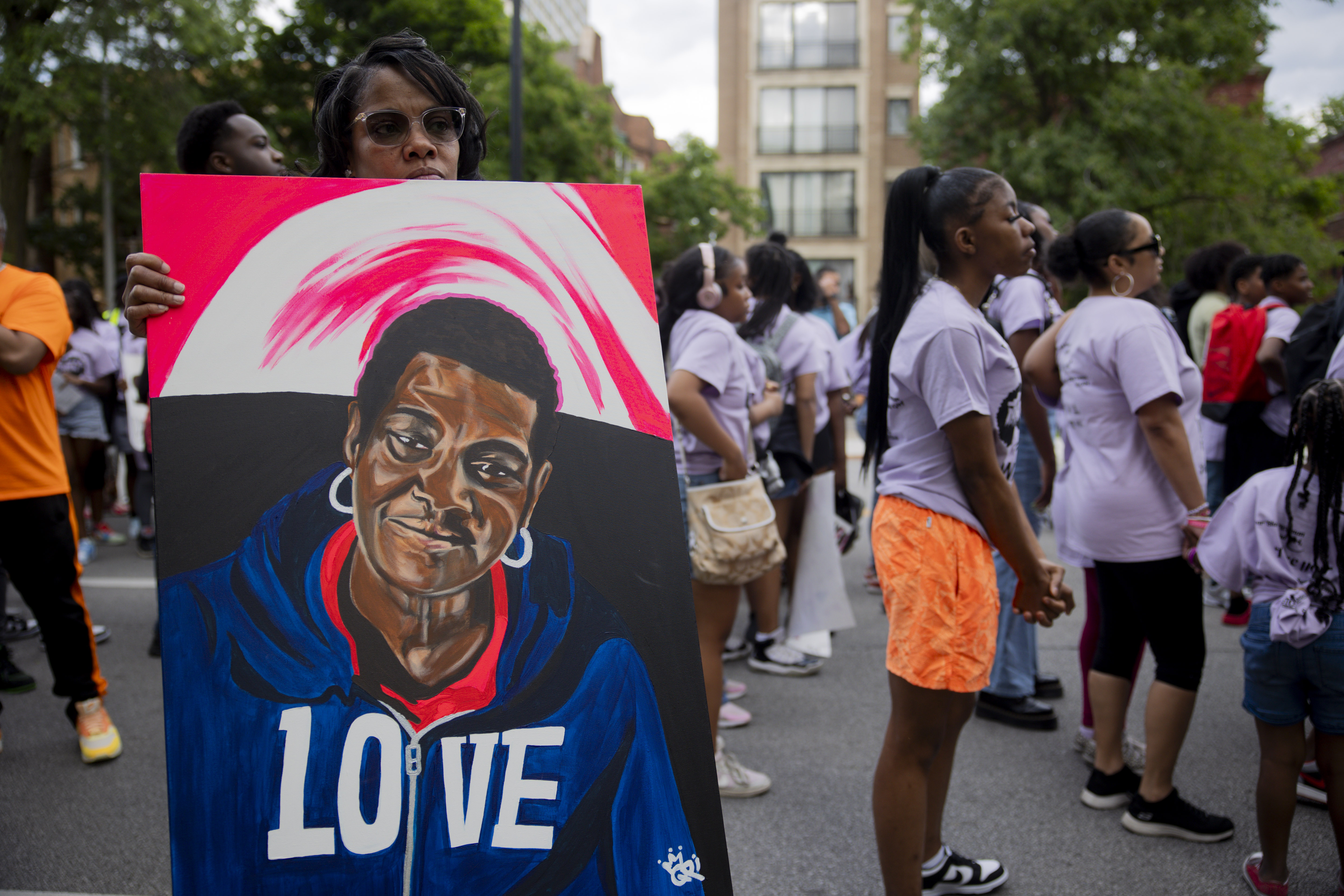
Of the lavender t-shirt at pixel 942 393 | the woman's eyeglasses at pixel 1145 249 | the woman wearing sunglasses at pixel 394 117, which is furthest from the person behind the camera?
the woman's eyeglasses at pixel 1145 249

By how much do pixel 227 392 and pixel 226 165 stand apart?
7.19ft

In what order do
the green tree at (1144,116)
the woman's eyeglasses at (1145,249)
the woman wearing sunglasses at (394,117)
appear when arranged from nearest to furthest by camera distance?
1. the woman wearing sunglasses at (394,117)
2. the woman's eyeglasses at (1145,249)
3. the green tree at (1144,116)

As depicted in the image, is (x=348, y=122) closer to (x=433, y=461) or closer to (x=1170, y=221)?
(x=433, y=461)

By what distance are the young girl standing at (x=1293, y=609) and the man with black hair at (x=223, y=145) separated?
3181 mm

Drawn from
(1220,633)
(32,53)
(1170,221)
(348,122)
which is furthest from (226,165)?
(1170,221)

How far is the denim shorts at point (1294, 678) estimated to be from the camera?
226cm

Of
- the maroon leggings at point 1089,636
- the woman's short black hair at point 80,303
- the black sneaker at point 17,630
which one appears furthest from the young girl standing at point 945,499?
the woman's short black hair at point 80,303

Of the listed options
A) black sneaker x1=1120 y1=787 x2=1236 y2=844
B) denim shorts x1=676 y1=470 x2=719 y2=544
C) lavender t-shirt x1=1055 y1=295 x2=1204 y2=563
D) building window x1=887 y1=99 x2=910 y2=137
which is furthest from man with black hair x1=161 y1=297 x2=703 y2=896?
building window x1=887 y1=99 x2=910 y2=137

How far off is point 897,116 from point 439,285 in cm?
3238

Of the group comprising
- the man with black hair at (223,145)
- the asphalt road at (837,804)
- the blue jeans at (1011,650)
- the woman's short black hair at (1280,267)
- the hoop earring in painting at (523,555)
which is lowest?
the asphalt road at (837,804)

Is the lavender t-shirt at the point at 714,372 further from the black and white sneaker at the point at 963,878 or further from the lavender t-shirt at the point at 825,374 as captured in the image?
the black and white sneaker at the point at 963,878

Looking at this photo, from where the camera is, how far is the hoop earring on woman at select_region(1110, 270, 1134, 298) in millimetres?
2824

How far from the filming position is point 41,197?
22.8 m

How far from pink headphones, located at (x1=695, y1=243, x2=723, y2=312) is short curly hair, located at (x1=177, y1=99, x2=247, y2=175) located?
1.68 m
